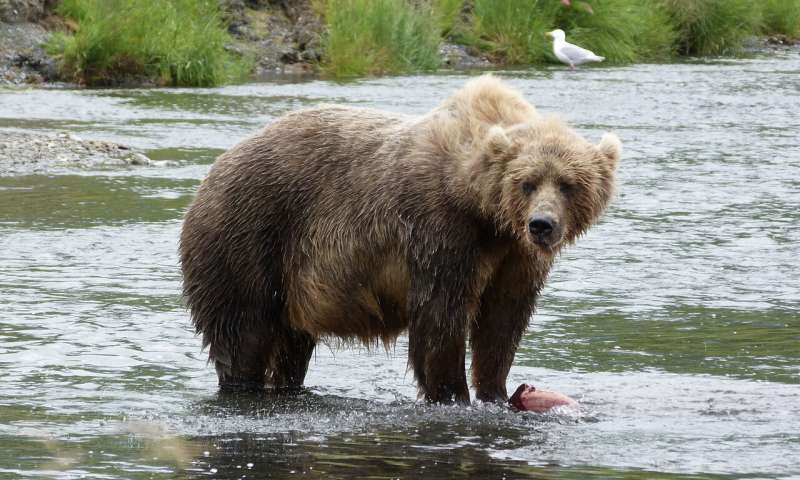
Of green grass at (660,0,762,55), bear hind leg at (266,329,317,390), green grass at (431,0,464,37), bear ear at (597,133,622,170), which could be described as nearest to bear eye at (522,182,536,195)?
bear ear at (597,133,622,170)

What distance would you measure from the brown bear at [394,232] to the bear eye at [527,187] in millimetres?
22

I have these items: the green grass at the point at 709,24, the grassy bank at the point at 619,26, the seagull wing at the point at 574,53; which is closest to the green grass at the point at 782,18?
the grassy bank at the point at 619,26

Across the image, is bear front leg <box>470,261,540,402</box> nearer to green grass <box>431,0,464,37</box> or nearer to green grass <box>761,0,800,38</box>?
green grass <box>431,0,464,37</box>

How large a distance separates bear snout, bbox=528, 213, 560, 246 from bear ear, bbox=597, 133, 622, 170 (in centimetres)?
48

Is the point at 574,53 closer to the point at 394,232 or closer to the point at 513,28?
the point at 513,28

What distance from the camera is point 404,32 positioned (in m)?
23.3

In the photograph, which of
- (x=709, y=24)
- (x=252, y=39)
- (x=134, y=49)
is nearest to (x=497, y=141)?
(x=134, y=49)

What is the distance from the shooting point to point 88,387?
6.46 m

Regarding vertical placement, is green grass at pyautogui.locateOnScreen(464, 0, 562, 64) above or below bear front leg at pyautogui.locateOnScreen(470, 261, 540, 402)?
above

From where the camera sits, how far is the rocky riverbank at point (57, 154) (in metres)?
12.9

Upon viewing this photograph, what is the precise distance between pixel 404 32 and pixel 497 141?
17.9 meters

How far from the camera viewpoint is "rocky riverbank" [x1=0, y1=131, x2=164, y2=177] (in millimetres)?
12852

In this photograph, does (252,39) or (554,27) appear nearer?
(252,39)

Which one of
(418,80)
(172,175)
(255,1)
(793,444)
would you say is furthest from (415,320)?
(255,1)
